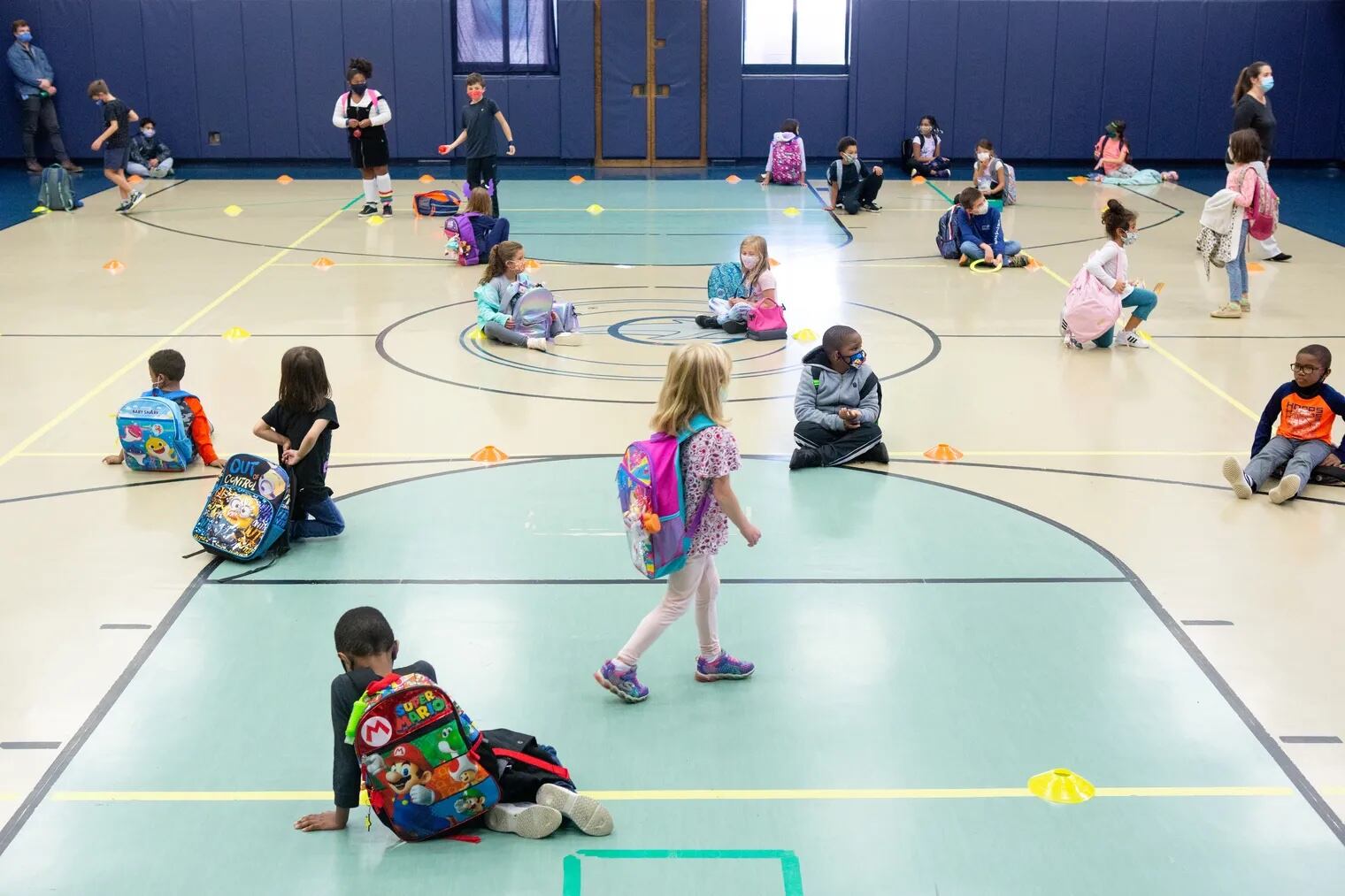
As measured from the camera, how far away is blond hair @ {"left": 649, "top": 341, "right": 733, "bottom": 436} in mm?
4699

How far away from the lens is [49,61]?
20953mm

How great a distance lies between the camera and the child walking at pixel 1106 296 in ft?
32.7

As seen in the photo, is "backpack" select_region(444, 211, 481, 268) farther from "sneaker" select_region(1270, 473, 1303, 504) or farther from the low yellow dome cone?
the low yellow dome cone

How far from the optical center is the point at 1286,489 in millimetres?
6930

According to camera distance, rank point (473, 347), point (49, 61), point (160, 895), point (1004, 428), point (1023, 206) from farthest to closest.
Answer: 1. point (49, 61)
2. point (1023, 206)
3. point (473, 347)
4. point (1004, 428)
5. point (160, 895)

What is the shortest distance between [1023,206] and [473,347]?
33.3ft

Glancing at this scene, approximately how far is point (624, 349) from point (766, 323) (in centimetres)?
114

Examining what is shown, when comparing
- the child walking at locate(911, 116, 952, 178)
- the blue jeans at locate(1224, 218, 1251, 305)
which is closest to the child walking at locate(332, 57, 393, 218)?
the child walking at locate(911, 116, 952, 178)

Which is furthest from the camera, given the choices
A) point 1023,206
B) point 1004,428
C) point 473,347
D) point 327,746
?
point 1023,206

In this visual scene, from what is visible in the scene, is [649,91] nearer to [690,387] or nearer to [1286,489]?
[1286,489]

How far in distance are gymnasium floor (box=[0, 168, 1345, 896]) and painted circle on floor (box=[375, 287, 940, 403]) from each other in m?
0.06

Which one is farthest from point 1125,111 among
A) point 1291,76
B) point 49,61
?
point 49,61

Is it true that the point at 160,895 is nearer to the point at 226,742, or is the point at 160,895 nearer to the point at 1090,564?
the point at 226,742

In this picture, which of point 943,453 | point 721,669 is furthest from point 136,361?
point 721,669
